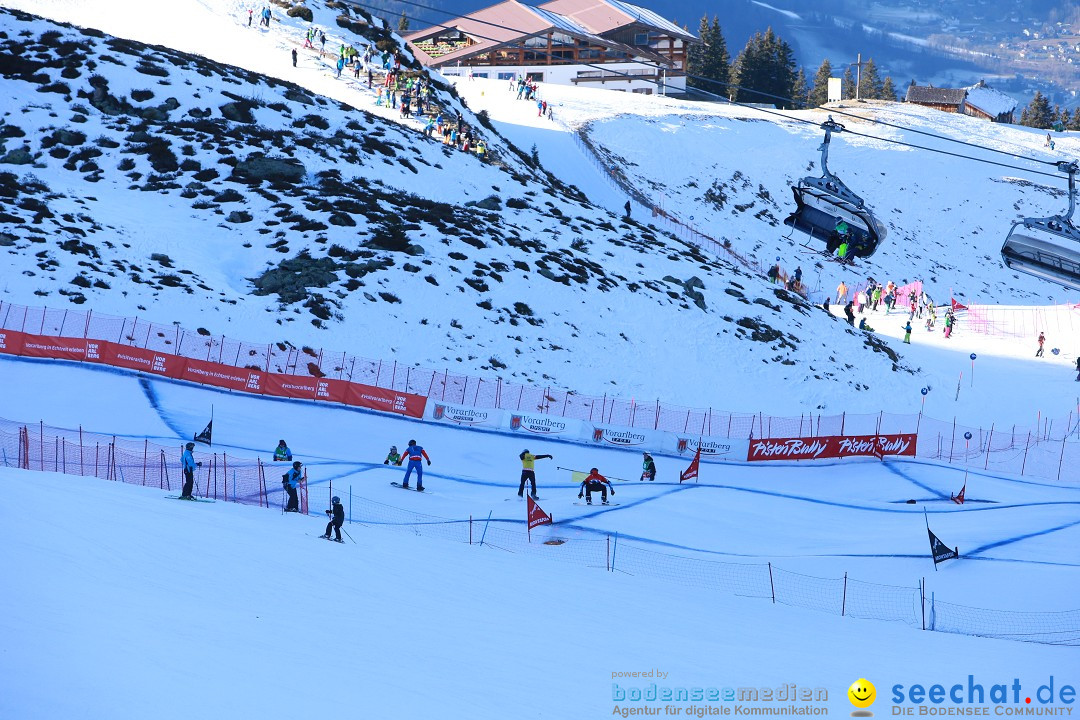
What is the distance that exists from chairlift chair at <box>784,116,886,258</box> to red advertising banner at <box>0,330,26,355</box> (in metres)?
21.0

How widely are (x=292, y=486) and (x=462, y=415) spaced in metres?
10.7

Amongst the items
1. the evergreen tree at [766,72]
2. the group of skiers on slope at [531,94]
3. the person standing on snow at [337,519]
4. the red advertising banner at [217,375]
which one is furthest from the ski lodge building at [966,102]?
the person standing on snow at [337,519]

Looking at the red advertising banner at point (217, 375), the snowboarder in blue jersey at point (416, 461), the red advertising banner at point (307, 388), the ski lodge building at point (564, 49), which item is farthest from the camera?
A: the ski lodge building at point (564, 49)

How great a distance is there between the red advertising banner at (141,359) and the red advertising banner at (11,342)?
1.84 meters

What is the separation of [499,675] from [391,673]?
4.82 ft

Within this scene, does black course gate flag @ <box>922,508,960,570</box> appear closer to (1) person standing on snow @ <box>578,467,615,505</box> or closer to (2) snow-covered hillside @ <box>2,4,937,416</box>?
(1) person standing on snow @ <box>578,467,615,505</box>

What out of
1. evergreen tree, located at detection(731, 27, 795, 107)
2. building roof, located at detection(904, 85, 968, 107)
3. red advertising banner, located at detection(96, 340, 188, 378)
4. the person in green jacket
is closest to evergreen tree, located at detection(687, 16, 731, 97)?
evergreen tree, located at detection(731, 27, 795, 107)

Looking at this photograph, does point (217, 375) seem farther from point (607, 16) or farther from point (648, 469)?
point (607, 16)

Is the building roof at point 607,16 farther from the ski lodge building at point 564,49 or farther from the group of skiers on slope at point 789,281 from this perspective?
the group of skiers on slope at point 789,281

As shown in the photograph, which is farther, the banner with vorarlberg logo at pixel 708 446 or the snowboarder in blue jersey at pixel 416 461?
the banner with vorarlberg logo at pixel 708 446

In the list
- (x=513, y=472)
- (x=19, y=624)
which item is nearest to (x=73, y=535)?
(x=19, y=624)

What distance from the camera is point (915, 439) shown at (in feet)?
111

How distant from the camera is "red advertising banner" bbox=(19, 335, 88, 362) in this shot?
32.2 m

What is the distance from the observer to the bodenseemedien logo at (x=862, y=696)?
14875 mm
